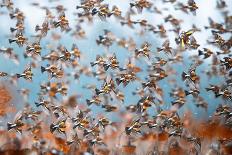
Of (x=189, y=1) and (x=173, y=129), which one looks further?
(x=189, y=1)

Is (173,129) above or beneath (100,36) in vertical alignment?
beneath

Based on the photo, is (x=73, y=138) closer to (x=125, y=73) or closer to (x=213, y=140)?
(x=125, y=73)

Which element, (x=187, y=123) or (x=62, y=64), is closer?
(x=62, y=64)

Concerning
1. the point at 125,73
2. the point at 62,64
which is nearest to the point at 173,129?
the point at 125,73

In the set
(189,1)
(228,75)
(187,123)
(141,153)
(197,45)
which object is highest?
(189,1)

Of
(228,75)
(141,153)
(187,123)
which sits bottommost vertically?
(141,153)

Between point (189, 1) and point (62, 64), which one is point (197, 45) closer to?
point (189, 1)

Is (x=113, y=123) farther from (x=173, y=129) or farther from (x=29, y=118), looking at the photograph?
(x=29, y=118)

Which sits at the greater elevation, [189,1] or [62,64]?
[189,1]
